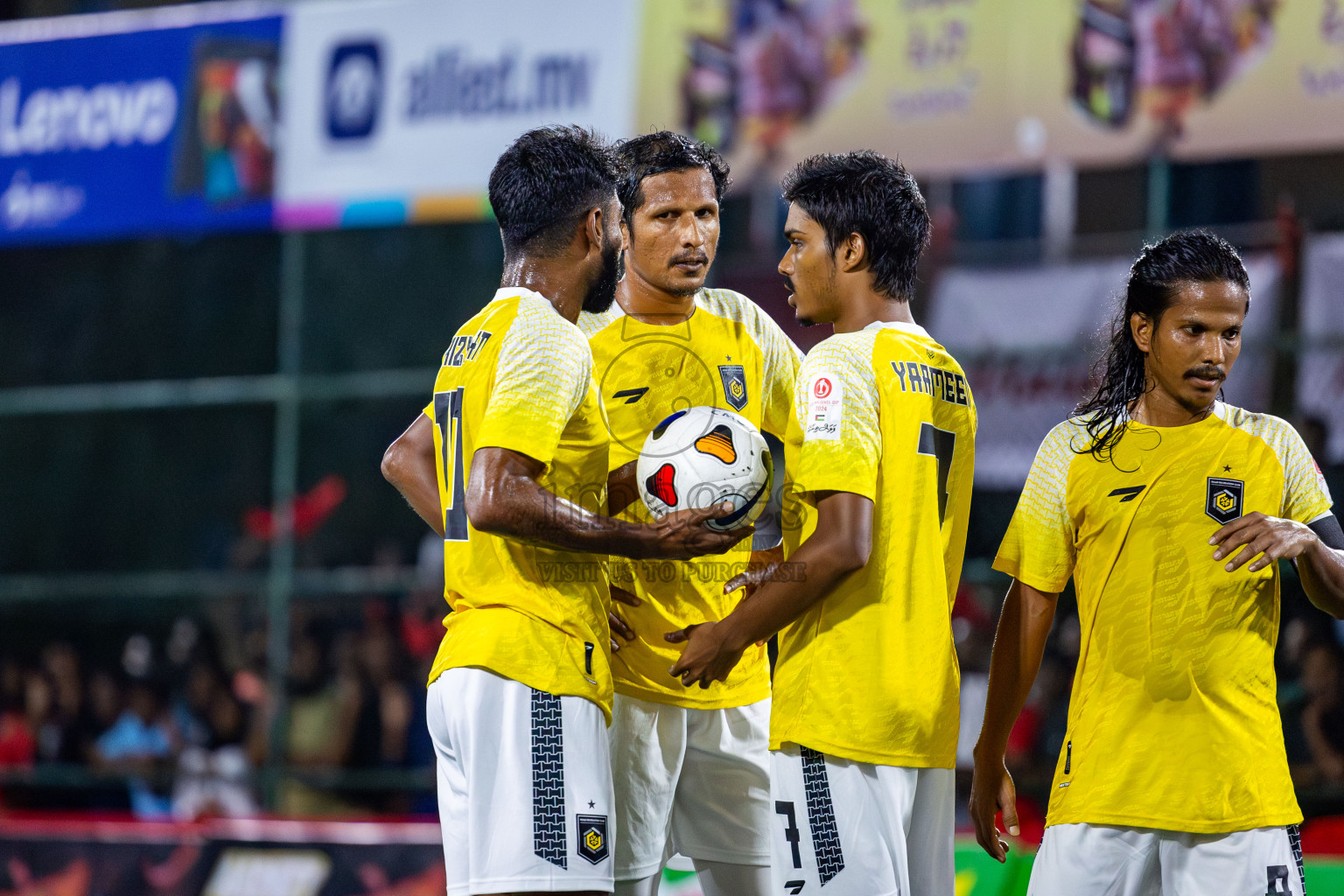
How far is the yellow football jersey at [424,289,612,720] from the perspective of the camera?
3.28 m

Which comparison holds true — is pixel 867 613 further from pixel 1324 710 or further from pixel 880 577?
pixel 1324 710

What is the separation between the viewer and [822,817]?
331cm

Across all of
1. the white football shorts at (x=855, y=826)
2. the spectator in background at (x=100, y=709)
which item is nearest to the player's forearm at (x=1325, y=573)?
the white football shorts at (x=855, y=826)

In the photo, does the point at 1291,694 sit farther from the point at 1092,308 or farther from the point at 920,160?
the point at 920,160

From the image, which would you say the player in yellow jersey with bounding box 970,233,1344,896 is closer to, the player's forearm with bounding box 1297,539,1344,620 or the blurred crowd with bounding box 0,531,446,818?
the player's forearm with bounding box 1297,539,1344,620

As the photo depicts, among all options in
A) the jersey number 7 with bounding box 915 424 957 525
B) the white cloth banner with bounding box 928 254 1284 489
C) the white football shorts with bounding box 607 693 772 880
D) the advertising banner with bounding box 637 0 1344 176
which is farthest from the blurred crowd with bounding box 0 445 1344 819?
the jersey number 7 with bounding box 915 424 957 525

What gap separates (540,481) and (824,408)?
2.22 feet

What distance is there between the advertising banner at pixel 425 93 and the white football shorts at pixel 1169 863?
6.39 meters

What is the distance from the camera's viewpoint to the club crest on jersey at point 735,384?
412cm

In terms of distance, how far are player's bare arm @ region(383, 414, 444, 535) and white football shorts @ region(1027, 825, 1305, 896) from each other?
180 centimetres

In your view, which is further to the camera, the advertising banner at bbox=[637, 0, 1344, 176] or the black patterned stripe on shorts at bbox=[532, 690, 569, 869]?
the advertising banner at bbox=[637, 0, 1344, 176]

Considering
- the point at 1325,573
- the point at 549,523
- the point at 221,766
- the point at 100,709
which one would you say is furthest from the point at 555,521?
the point at 100,709

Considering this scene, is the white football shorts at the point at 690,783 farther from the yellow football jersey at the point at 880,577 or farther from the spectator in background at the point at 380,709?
the spectator in background at the point at 380,709

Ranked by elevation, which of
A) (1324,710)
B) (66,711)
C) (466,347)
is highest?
(466,347)
